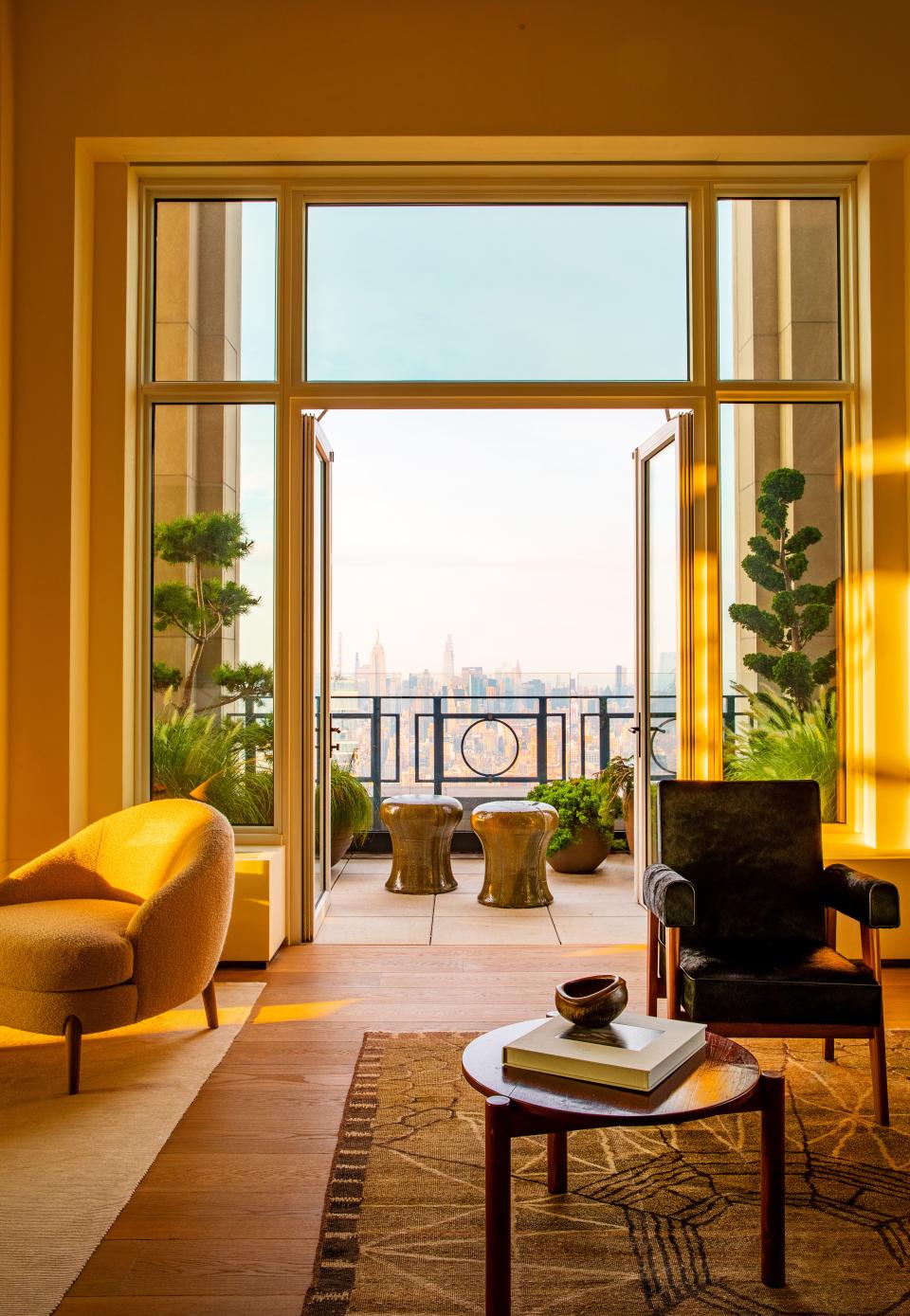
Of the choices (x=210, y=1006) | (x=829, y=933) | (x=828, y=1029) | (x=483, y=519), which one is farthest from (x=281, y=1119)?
(x=483, y=519)

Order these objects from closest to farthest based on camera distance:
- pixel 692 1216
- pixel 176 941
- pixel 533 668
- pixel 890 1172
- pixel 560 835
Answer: pixel 692 1216, pixel 890 1172, pixel 176 941, pixel 560 835, pixel 533 668

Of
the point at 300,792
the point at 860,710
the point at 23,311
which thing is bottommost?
the point at 300,792

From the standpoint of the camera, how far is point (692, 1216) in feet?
7.67

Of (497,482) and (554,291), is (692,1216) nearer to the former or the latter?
(554,291)

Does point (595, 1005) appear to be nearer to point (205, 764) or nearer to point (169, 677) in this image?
point (205, 764)

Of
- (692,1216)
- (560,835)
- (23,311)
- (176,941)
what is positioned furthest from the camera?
(560,835)

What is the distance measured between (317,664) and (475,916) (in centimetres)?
152

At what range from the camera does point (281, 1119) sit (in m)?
2.90

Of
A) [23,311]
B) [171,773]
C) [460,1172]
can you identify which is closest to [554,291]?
[23,311]

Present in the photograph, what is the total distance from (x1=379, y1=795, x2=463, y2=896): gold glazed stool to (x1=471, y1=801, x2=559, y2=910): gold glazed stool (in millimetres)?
286

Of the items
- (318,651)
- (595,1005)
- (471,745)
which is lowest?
(595,1005)

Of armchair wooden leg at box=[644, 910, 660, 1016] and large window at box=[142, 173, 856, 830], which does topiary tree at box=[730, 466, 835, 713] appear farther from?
armchair wooden leg at box=[644, 910, 660, 1016]

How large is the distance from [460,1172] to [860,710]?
2861 millimetres

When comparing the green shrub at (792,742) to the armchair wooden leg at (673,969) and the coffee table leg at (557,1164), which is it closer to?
the armchair wooden leg at (673,969)
